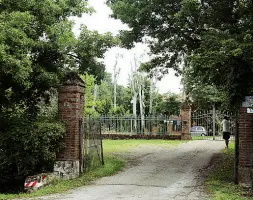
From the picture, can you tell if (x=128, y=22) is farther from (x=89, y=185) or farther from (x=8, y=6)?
(x=89, y=185)

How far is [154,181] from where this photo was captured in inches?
444

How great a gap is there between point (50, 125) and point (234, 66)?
18.8 feet

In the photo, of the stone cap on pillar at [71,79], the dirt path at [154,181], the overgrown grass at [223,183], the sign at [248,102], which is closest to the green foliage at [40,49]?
the stone cap on pillar at [71,79]

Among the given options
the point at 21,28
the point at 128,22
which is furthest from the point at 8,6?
the point at 128,22

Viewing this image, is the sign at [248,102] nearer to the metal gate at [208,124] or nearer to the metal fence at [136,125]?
the metal gate at [208,124]

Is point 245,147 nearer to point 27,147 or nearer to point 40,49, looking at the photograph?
point 27,147

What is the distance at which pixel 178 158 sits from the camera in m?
16.3

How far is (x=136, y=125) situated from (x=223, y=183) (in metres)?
17.4

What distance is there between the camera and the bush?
10906 millimetres

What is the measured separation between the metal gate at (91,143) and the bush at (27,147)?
3.88 feet

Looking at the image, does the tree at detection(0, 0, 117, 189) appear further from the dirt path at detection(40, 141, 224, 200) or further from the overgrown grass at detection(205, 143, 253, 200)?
the overgrown grass at detection(205, 143, 253, 200)

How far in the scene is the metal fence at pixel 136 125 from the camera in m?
27.2

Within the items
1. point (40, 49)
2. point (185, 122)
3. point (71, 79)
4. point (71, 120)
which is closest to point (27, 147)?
point (71, 120)

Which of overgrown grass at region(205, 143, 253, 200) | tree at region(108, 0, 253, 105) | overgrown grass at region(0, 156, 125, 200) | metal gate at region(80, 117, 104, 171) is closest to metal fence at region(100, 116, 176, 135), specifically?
tree at region(108, 0, 253, 105)
